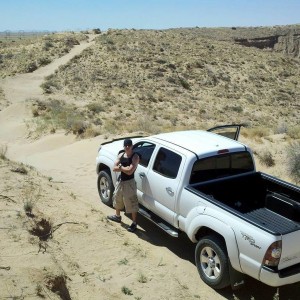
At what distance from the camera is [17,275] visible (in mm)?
4824

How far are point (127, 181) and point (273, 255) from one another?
10.4 ft

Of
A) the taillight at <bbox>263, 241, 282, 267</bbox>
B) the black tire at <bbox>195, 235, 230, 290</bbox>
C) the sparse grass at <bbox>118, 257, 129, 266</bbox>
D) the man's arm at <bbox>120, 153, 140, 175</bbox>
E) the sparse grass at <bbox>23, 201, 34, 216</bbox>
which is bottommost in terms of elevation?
the sparse grass at <bbox>118, 257, 129, 266</bbox>

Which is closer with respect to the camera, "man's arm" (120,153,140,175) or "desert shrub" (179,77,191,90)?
"man's arm" (120,153,140,175)

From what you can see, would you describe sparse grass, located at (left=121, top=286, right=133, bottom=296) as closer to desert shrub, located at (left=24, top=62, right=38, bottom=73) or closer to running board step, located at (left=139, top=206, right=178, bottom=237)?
running board step, located at (left=139, top=206, right=178, bottom=237)

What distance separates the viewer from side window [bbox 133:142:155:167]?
7652 millimetres

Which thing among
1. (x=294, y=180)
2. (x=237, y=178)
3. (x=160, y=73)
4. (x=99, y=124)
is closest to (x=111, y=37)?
(x=160, y=73)

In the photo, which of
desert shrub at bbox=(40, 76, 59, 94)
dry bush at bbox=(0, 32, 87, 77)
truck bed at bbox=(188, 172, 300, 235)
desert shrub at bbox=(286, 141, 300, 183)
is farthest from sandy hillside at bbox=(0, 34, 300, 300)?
dry bush at bbox=(0, 32, 87, 77)

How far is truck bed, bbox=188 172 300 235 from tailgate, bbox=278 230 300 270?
3.25 feet

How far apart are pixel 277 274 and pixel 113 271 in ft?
7.62

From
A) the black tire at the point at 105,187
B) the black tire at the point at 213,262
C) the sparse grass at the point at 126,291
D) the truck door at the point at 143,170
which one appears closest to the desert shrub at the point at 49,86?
the black tire at the point at 105,187

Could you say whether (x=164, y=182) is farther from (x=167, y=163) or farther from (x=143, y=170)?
(x=143, y=170)

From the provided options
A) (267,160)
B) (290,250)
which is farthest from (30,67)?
(290,250)

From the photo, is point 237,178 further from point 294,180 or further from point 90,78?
point 90,78

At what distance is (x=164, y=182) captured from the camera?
275 inches
